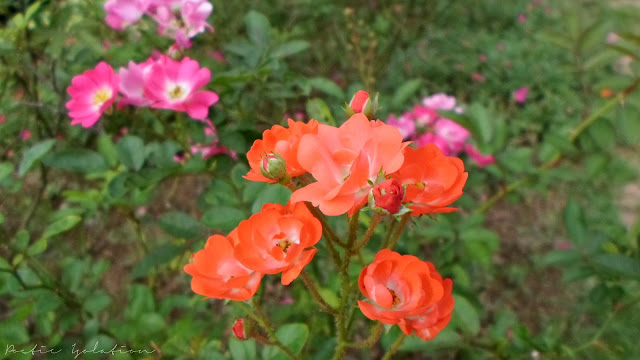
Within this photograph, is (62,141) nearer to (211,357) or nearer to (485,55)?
(211,357)

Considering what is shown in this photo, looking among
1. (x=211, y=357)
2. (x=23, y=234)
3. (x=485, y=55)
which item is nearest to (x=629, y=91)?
(x=211, y=357)

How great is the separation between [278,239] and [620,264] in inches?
39.7

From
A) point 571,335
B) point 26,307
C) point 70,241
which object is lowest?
point 571,335

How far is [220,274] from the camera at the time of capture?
28.4 inches

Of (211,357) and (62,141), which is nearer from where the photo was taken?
(211,357)

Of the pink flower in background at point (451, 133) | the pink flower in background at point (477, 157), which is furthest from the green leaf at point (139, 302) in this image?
the pink flower in background at point (477, 157)

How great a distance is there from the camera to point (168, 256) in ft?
4.14

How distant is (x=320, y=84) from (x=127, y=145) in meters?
0.56

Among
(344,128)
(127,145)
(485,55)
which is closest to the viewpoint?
(344,128)

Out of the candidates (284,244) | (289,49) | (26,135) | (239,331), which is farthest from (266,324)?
(26,135)

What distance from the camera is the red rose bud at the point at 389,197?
58cm

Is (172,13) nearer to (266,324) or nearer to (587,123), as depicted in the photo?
(266,324)

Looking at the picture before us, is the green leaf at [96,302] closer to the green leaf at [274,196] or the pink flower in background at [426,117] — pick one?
the green leaf at [274,196]

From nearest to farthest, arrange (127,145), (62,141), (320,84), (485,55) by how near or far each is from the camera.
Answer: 1. (127,145)
2. (320,84)
3. (62,141)
4. (485,55)
